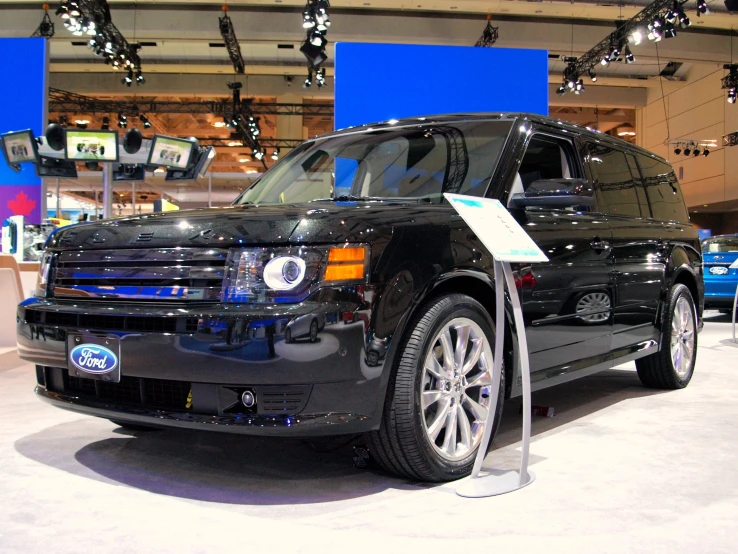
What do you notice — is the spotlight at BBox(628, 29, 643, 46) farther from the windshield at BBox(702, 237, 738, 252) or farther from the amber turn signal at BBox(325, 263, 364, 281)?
the amber turn signal at BBox(325, 263, 364, 281)

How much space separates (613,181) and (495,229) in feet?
6.01

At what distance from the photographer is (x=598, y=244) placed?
3.69 metres

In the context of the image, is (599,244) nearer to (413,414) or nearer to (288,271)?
(413,414)

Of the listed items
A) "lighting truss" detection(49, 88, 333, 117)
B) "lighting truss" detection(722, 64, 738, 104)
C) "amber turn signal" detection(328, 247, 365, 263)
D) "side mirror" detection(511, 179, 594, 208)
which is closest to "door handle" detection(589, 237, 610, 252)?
"side mirror" detection(511, 179, 594, 208)

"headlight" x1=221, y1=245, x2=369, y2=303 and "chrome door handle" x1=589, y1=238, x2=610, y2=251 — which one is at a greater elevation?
"chrome door handle" x1=589, y1=238, x2=610, y2=251

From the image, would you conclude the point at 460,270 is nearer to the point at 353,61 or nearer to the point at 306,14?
the point at 353,61

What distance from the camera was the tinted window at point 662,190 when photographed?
4.62 metres

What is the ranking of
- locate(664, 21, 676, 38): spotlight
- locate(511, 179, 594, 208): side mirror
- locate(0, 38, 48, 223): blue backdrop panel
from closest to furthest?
locate(511, 179, 594, 208): side mirror → locate(0, 38, 48, 223): blue backdrop panel → locate(664, 21, 676, 38): spotlight

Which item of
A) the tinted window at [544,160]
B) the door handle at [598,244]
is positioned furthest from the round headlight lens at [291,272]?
the door handle at [598,244]

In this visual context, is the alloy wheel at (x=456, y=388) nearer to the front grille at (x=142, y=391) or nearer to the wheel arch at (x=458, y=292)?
the wheel arch at (x=458, y=292)

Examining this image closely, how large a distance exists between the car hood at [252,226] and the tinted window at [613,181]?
1557mm

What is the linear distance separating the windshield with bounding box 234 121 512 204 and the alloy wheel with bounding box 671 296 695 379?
2.18 meters

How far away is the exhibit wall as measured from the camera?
72.3 feet

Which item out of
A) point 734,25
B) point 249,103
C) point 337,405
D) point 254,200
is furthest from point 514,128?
point 249,103
